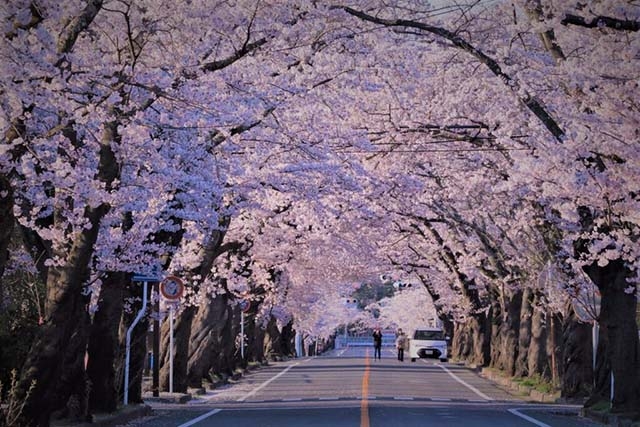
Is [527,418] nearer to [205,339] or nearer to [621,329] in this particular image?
[621,329]

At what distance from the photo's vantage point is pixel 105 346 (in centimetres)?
2030

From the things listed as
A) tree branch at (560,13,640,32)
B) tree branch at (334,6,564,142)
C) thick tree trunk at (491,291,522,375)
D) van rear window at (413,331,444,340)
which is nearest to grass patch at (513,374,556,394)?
thick tree trunk at (491,291,522,375)

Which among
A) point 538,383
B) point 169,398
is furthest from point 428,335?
point 169,398

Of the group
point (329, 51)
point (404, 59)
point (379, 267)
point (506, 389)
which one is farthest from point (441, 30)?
point (379, 267)

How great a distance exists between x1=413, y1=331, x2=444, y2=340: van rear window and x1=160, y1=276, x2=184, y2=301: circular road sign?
128ft

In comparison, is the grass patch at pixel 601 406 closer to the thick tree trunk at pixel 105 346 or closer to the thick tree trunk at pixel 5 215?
the thick tree trunk at pixel 105 346

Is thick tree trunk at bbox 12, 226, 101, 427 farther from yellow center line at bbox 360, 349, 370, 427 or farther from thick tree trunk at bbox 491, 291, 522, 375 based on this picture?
thick tree trunk at bbox 491, 291, 522, 375

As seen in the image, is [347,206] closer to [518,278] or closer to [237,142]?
[518,278]

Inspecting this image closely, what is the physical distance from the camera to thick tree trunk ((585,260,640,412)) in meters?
21.1

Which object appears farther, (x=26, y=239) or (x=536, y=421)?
(x=536, y=421)

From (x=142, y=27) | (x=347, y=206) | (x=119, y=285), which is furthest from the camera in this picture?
(x=347, y=206)

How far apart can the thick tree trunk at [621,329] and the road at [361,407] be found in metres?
0.98

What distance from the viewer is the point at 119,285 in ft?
67.8

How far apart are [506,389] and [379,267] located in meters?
25.7
